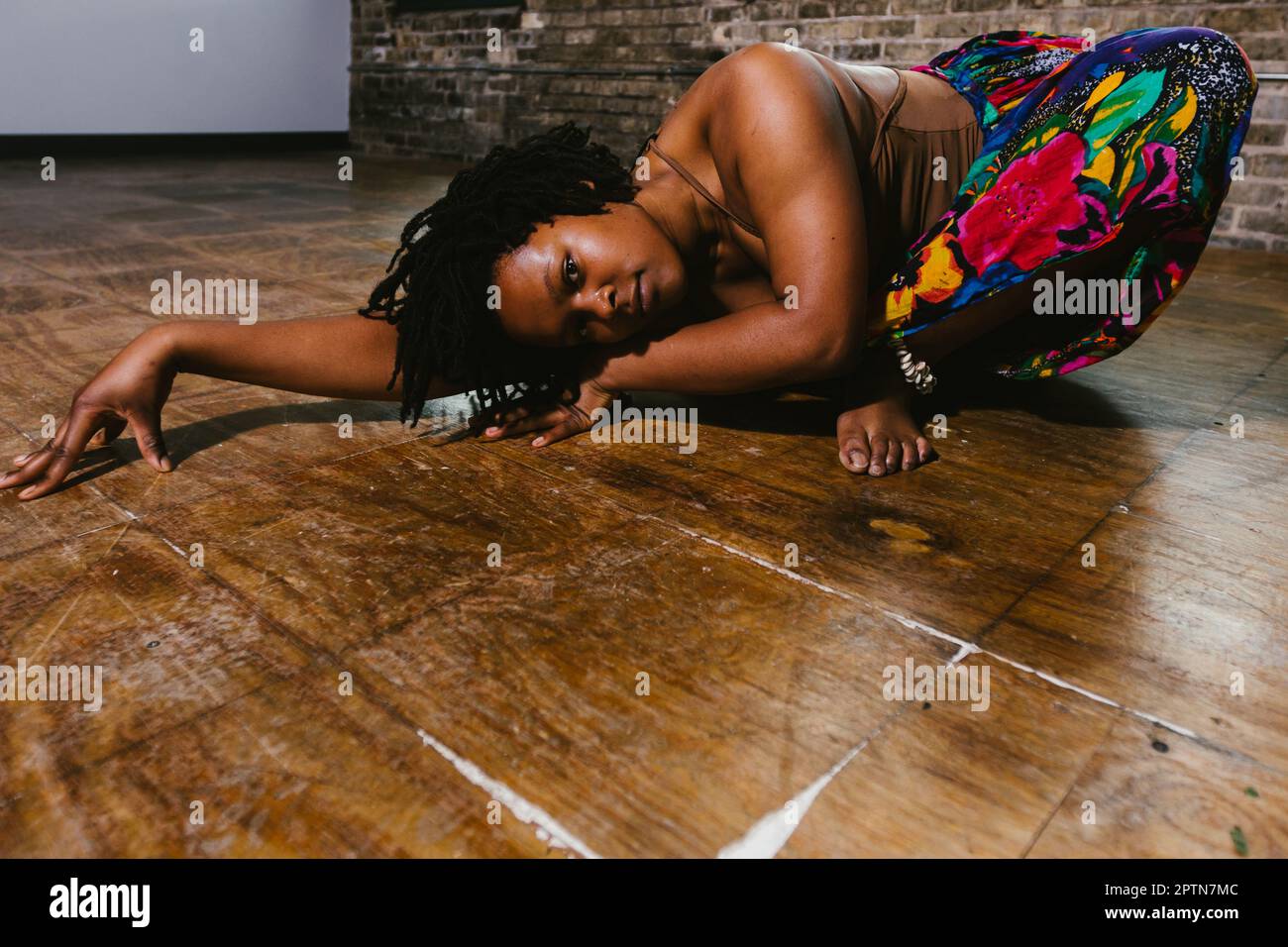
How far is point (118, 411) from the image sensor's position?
4.69 feet

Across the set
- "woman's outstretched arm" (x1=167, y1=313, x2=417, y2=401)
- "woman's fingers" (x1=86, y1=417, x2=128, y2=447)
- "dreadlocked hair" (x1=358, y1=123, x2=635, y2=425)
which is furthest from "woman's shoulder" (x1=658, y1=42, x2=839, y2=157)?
"woman's fingers" (x1=86, y1=417, x2=128, y2=447)

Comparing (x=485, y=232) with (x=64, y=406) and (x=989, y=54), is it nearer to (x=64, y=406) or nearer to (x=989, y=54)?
(x=64, y=406)

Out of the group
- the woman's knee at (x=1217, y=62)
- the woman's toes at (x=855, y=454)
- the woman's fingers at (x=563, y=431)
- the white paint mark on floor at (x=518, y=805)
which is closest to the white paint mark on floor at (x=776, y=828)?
the white paint mark on floor at (x=518, y=805)

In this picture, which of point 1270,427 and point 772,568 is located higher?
point 1270,427

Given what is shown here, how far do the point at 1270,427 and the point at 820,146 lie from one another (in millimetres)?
1132

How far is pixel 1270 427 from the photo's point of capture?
5.83ft

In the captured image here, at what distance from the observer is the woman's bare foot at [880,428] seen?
1543 mm

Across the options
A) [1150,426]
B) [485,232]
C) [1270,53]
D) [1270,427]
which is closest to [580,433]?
[485,232]

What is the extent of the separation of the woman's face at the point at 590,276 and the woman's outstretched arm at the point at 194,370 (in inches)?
11.1

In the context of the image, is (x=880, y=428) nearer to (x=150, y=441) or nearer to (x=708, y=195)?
(x=708, y=195)

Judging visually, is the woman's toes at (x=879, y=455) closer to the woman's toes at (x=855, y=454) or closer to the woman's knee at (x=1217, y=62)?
the woman's toes at (x=855, y=454)

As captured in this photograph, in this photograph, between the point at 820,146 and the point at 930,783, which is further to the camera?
the point at 820,146

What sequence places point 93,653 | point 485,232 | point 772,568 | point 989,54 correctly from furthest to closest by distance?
point 989,54 → point 485,232 → point 772,568 → point 93,653

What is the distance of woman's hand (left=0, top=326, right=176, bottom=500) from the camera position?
1.39m
